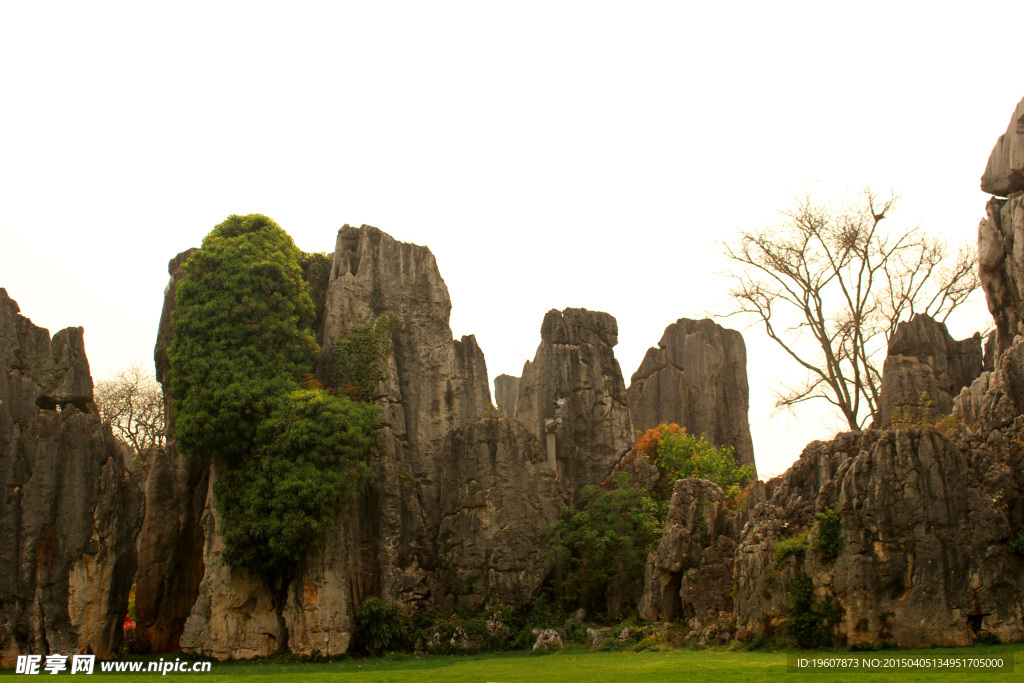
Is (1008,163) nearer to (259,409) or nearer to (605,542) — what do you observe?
(605,542)

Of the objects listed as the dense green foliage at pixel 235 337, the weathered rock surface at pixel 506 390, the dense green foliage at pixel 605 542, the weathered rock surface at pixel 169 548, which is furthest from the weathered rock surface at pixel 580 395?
the weathered rock surface at pixel 506 390

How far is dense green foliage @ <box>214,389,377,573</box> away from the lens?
23.5 m

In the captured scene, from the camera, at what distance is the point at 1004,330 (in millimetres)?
24109

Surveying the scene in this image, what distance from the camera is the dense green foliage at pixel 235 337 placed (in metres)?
24.8

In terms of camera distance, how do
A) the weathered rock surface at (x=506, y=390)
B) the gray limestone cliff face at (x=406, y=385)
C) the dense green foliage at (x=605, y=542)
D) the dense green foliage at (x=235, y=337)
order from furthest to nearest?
1. the weathered rock surface at (x=506, y=390)
2. the gray limestone cliff face at (x=406, y=385)
3. the dense green foliage at (x=605, y=542)
4. the dense green foliage at (x=235, y=337)

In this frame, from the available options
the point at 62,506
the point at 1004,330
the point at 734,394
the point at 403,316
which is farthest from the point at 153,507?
the point at 1004,330

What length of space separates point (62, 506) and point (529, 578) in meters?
13.6

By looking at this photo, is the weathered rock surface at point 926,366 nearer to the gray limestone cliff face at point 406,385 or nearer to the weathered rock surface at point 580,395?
the weathered rock surface at point 580,395

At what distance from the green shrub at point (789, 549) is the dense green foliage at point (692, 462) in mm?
7541

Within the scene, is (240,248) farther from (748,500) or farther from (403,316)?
(748,500)

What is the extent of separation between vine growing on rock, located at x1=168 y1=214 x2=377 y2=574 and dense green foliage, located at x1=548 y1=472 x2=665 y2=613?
22.3ft

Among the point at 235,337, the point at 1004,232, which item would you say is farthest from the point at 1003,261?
the point at 235,337

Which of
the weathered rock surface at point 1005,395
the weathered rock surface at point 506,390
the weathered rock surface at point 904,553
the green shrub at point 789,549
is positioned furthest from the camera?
the weathered rock surface at point 506,390

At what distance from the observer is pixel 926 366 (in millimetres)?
32938
